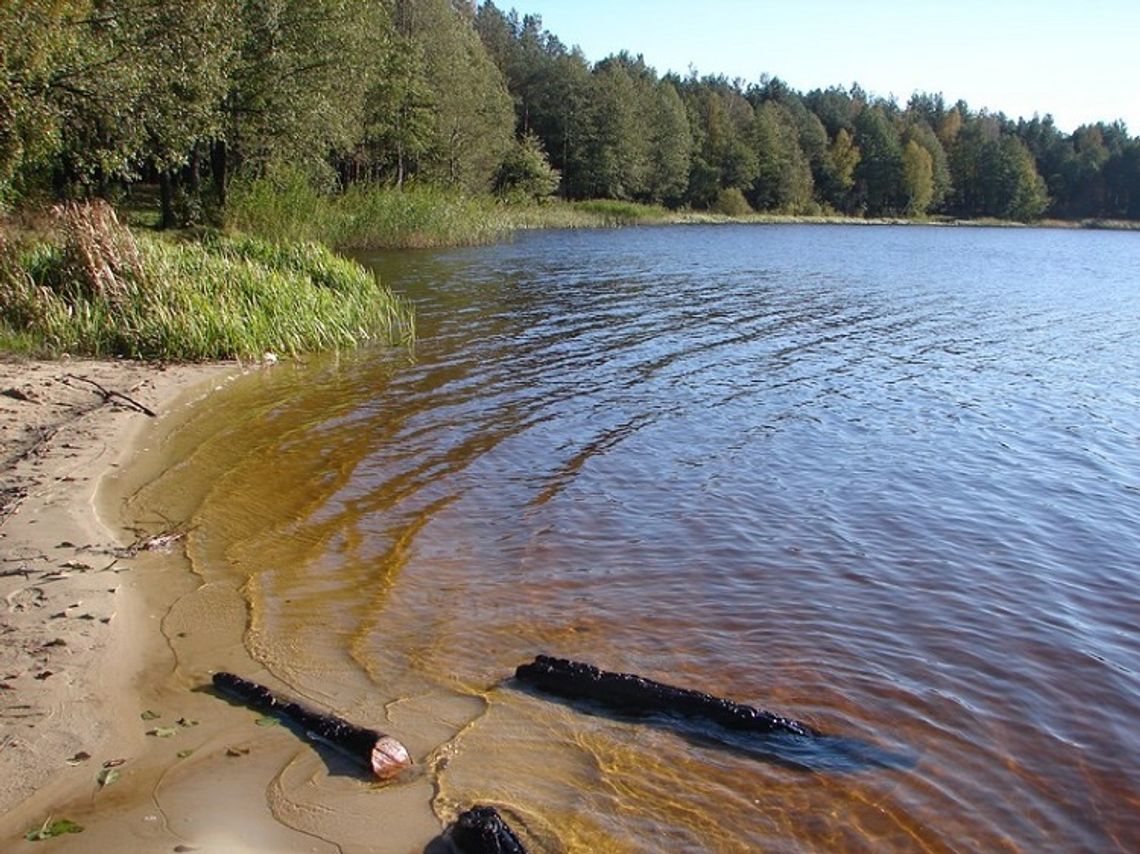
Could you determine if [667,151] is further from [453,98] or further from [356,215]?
[356,215]

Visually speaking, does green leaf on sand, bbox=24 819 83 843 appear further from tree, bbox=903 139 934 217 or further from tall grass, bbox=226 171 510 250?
tree, bbox=903 139 934 217

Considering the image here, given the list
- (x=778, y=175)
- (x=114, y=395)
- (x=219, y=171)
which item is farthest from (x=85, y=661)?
(x=778, y=175)

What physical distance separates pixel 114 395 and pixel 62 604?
722cm

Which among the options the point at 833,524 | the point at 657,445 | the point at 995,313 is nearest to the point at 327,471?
the point at 657,445

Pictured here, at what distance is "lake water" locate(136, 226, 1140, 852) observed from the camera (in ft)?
17.3

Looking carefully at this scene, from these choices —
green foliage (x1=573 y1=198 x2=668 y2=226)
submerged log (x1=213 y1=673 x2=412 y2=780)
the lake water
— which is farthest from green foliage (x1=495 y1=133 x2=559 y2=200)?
submerged log (x1=213 y1=673 x2=412 y2=780)

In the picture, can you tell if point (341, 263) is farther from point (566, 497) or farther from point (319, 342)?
point (566, 497)

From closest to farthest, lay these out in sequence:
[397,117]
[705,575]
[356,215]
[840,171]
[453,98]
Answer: [705,575], [356,215], [397,117], [453,98], [840,171]

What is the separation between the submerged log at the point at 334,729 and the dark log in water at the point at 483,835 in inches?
28.0

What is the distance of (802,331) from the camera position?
24.4 m

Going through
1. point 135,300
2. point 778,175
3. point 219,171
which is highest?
point 778,175

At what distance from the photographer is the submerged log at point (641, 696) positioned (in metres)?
5.85

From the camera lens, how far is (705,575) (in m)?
8.54

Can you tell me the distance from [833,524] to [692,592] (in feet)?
8.57
